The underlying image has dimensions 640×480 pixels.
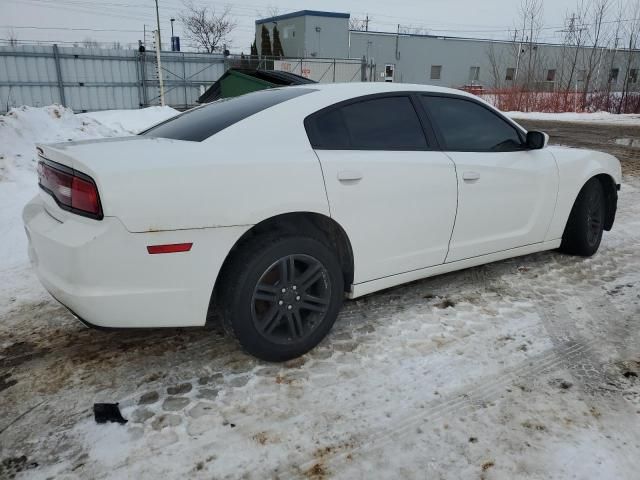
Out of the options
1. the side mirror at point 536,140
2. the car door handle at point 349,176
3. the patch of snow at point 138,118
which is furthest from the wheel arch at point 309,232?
the patch of snow at point 138,118

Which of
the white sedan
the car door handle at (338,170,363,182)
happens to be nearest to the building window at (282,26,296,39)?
the white sedan

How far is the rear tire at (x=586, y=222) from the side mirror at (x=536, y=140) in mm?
844

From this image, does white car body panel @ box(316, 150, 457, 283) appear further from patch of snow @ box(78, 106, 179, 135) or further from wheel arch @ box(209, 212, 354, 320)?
patch of snow @ box(78, 106, 179, 135)

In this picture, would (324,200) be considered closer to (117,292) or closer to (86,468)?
(117,292)

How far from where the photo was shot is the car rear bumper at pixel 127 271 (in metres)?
2.26

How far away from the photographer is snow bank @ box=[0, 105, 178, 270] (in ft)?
15.5

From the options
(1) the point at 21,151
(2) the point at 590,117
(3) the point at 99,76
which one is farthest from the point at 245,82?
(2) the point at 590,117

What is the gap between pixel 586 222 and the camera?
4.38m

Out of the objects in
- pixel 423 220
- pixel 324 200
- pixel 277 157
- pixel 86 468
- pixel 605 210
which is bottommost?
pixel 86 468

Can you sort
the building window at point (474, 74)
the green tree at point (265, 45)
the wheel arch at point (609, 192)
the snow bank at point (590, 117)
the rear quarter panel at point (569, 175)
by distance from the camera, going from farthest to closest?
the building window at point (474, 74), the green tree at point (265, 45), the snow bank at point (590, 117), the wheel arch at point (609, 192), the rear quarter panel at point (569, 175)

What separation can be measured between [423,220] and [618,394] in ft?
4.59

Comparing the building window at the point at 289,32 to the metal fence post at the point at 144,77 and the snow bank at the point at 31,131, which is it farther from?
the snow bank at the point at 31,131

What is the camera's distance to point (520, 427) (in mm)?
2279

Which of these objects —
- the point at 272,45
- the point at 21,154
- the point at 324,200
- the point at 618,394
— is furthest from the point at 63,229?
the point at 272,45
